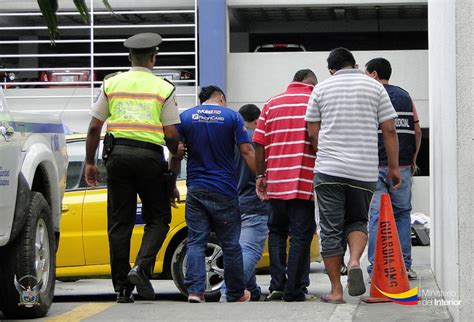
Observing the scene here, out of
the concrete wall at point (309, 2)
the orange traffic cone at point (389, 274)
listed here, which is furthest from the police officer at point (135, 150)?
the concrete wall at point (309, 2)

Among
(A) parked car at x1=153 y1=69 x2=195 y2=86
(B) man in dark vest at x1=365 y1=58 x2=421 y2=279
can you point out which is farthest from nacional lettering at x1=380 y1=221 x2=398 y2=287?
(A) parked car at x1=153 y1=69 x2=195 y2=86

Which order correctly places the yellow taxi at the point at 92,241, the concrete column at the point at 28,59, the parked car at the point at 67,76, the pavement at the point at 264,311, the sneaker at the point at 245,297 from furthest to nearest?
the concrete column at the point at 28,59 → the parked car at the point at 67,76 → the yellow taxi at the point at 92,241 → the sneaker at the point at 245,297 → the pavement at the point at 264,311

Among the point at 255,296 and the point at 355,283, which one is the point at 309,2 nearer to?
the point at 255,296

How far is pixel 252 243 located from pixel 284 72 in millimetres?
15046

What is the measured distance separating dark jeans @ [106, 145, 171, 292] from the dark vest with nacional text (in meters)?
2.28

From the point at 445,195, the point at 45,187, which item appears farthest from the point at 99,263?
the point at 445,195

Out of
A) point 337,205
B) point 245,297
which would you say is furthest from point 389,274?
point 245,297

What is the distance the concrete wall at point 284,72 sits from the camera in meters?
22.8

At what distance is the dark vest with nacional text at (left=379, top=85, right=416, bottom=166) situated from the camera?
809 cm

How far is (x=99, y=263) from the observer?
8.84 m

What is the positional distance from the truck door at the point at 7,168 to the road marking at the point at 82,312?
748 millimetres

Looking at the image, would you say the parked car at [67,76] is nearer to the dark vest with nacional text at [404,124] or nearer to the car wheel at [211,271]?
the car wheel at [211,271]

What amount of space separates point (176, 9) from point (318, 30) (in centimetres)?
492

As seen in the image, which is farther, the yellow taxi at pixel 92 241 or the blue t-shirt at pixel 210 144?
the yellow taxi at pixel 92 241
